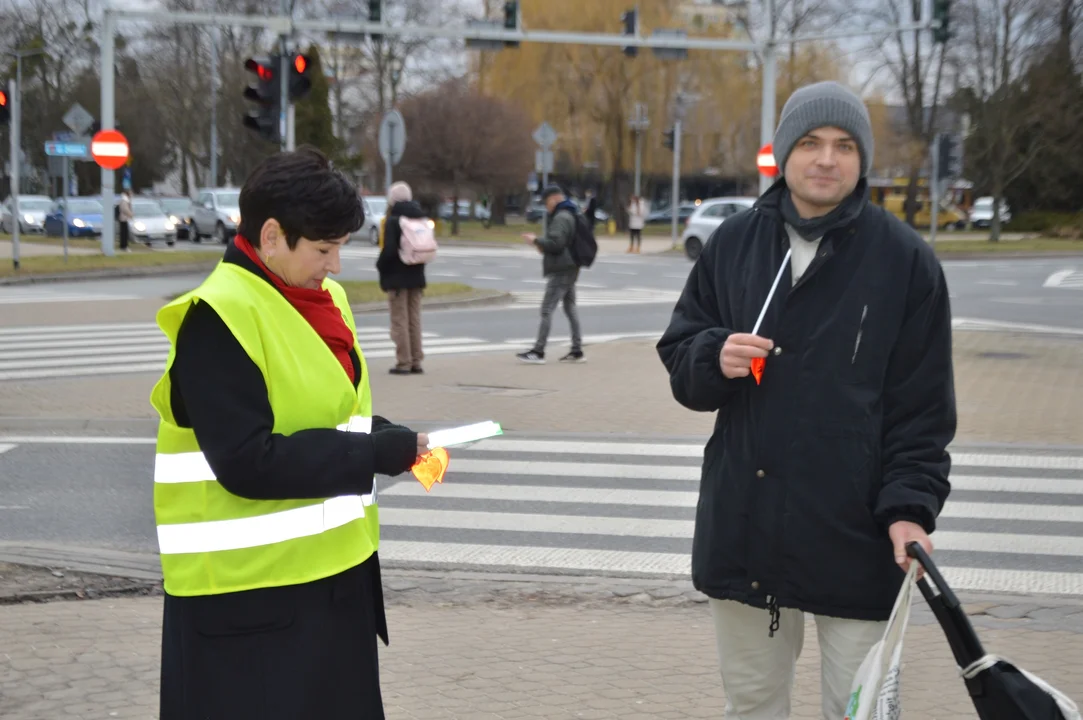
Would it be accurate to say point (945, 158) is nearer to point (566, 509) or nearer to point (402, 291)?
point (402, 291)

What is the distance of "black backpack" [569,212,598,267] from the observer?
1511 cm

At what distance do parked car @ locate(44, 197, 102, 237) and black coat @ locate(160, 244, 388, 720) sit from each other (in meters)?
44.5

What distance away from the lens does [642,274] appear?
105 ft

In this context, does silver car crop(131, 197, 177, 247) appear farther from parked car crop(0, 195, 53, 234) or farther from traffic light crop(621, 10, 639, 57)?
traffic light crop(621, 10, 639, 57)

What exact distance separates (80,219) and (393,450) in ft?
149

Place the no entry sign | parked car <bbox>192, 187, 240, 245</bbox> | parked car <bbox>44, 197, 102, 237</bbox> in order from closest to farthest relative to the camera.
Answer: the no entry sign, parked car <bbox>192, 187, 240, 245</bbox>, parked car <bbox>44, 197, 102, 237</bbox>

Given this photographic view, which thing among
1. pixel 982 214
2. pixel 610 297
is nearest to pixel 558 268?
pixel 610 297

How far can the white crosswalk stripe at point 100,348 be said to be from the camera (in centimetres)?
1473

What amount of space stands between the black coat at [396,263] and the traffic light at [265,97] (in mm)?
4227

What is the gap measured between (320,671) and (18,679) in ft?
8.31

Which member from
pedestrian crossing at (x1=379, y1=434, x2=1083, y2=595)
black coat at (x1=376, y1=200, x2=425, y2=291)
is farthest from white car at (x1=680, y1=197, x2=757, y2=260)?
pedestrian crossing at (x1=379, y1=434, x2=1083, y2=595)

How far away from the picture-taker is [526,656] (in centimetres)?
525

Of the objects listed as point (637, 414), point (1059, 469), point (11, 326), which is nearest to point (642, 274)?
point (11, 326)

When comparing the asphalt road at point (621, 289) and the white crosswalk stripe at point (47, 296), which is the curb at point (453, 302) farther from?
the white crosswalk stripe at point (47, 296)
